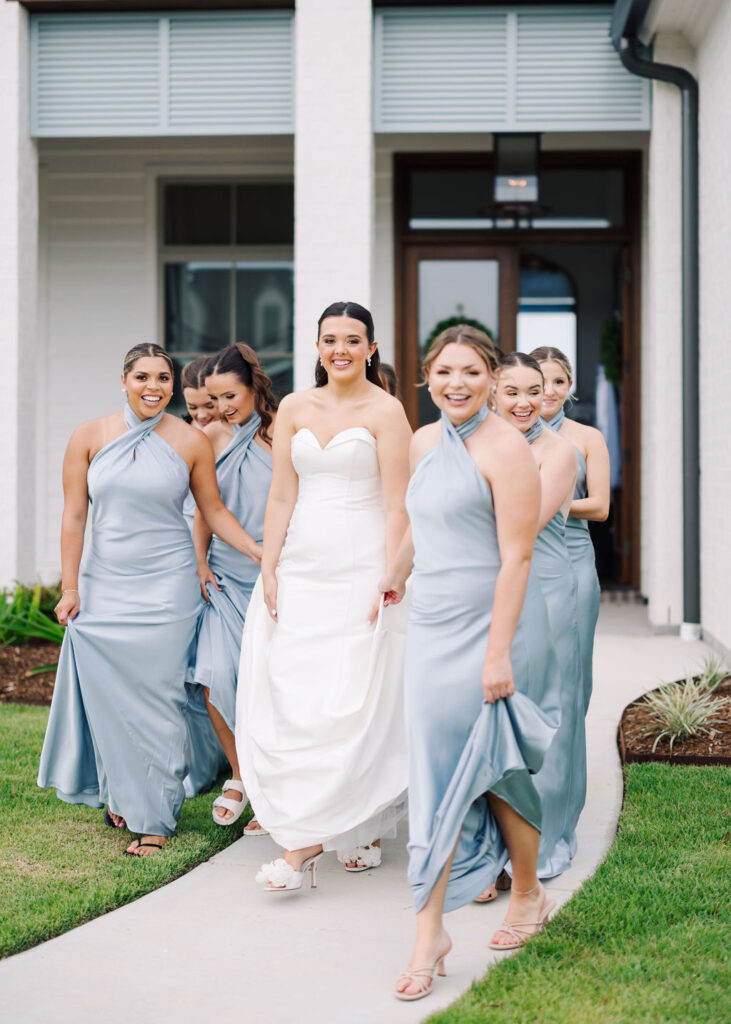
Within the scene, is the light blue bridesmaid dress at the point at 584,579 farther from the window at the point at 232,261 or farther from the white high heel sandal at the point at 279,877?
the window at the point at 232,261

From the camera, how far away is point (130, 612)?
15.7 feet

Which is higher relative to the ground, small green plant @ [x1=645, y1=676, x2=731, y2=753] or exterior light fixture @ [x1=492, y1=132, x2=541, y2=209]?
exterior light fixture @ [x1=492, y1=132, x2=541, y2=209]

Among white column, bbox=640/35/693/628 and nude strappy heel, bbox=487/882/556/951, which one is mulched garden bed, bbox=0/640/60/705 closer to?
nude strappy heel, bbox=487/882/556/951

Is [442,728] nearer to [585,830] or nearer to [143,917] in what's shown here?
[143,917]

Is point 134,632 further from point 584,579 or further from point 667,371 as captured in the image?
point 667,371

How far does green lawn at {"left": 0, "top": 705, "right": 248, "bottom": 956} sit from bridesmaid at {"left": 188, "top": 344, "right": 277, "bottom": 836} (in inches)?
10.8

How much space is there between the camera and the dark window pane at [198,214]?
11688mm

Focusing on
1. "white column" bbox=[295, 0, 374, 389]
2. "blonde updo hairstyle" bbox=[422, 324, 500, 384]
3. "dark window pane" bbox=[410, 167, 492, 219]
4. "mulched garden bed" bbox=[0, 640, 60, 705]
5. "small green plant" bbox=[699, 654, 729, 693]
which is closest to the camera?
"blonde updo hairstyle" bbox=[422, 324, 500, 384]

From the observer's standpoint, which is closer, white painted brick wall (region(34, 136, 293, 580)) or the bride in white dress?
the bride in white dress

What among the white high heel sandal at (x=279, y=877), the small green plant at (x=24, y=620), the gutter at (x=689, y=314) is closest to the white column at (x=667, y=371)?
the gutter at (x=689, y=314)

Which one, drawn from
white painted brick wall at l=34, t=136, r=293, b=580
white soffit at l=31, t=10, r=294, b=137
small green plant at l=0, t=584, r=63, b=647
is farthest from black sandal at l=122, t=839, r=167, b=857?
white painted brick wall at l=34, t=136, r=293, b=580

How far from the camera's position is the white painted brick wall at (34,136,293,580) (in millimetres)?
11594

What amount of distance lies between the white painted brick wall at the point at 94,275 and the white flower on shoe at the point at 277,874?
26.1 feet

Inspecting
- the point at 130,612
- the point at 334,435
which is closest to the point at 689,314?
the point at 334,435
